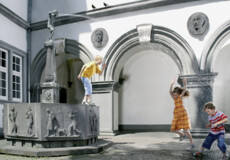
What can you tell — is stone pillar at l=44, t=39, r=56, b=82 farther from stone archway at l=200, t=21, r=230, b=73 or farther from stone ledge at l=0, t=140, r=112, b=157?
stone archway at l=200, t=21, r=230, b=73

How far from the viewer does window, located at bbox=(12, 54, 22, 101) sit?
11.2 metres

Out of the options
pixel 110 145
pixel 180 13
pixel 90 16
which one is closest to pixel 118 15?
pixel 90 16

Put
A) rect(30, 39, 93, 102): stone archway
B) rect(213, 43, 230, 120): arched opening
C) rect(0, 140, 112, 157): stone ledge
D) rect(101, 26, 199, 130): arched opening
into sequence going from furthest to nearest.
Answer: rect(101, 26, 199, 130): arched opening → rect(213, 43, 230, 120): arched opening → rect(30, 39, 93, 102): stone archway → rect(0, 140, 112, 157): stone ledge

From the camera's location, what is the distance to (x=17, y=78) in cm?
1145

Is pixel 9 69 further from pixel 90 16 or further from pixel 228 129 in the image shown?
pixel 228 129

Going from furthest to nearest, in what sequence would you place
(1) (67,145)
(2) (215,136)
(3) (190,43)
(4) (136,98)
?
(4) (136,98), (3) (190,43), (1) (67,145), (2) (215,136)

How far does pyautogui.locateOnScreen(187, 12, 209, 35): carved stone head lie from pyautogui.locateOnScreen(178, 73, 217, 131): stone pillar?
1468 millimetres

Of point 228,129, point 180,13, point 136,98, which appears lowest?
point 228,129

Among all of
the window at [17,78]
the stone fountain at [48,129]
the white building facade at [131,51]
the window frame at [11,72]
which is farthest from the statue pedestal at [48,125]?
the window at [17,78]

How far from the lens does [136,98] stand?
46.1 ft

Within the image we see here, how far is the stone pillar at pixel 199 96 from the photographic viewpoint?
884 centimetres

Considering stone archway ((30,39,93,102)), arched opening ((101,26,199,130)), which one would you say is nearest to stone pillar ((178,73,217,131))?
arched opening ((101,26,199,130))

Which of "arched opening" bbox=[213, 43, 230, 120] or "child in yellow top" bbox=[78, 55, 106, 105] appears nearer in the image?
"child in yellow top" bbox=[78, 55, 106, 105]

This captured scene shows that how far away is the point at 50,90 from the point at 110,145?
1.97m
